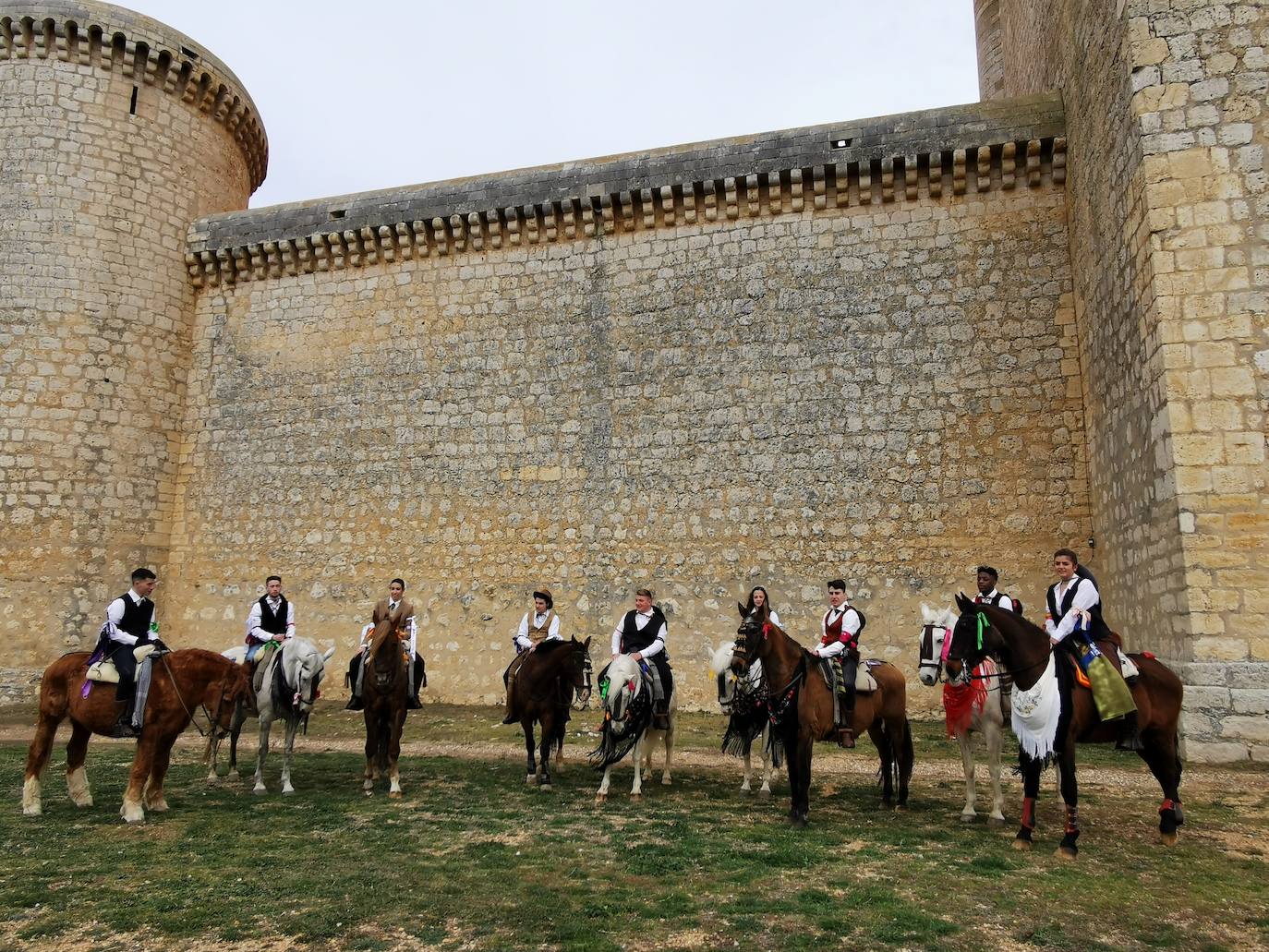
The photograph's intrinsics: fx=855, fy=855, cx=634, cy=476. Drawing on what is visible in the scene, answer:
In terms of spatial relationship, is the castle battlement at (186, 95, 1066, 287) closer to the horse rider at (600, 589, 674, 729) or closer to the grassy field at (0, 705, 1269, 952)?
the horse rider at (600, 589, 674, 729)

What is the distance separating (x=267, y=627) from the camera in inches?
301

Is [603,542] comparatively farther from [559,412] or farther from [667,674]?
[667,674]

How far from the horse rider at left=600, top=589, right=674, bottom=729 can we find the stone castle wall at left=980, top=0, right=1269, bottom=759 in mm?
4375

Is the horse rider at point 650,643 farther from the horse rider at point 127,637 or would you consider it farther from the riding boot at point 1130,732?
the horse rider at point 127,637

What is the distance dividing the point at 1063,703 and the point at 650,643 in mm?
3151

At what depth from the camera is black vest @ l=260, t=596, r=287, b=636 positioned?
7.59 m

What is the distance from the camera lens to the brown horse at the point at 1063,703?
5004mm

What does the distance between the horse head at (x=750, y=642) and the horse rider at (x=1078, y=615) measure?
1781 millimetres

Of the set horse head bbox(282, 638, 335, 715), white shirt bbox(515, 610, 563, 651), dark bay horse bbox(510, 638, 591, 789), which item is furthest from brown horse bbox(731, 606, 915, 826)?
horse head bbox(282, 638, 335, 715)

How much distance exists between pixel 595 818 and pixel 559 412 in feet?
25.7

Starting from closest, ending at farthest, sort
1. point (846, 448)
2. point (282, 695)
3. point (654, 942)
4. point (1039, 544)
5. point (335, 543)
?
point (654, 942) → point (282, 695) → point (1039, 544) → point (846, 448) → point (335, 543)

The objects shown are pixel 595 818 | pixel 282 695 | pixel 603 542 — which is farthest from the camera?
pixel 603 542

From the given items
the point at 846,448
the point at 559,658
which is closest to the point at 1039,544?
the point at 846,448

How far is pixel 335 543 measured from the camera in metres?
13.6
